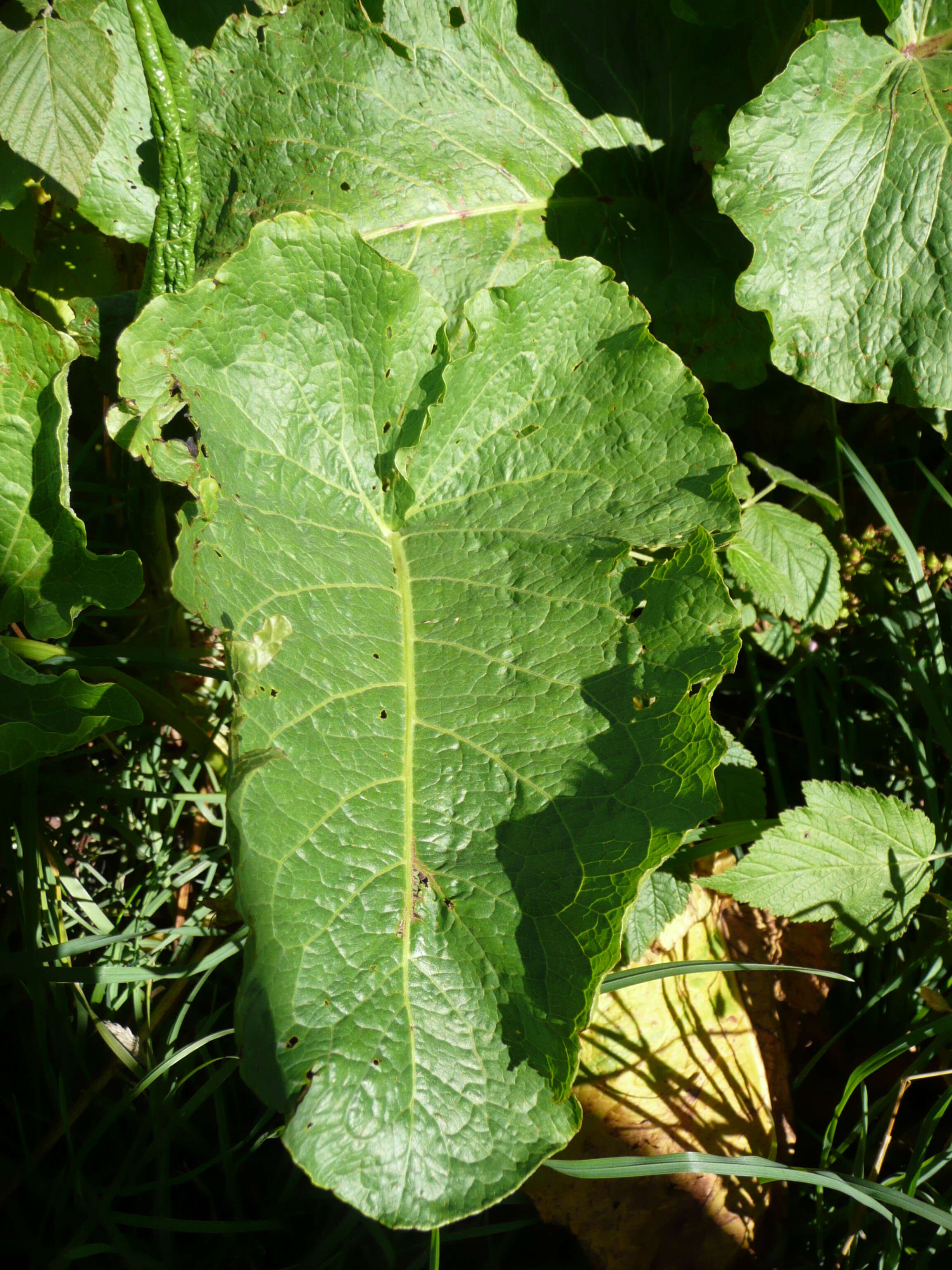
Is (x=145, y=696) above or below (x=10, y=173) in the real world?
below


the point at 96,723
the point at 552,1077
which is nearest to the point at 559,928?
the point at 552,1077

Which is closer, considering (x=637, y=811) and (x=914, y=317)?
(x=637, y=811)

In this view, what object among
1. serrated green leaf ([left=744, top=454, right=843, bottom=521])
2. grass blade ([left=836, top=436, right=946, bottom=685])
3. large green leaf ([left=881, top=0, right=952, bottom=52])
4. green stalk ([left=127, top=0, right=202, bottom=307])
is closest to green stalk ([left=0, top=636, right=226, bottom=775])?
green stalk ([left=127, top=0, right=202, bottom=307])

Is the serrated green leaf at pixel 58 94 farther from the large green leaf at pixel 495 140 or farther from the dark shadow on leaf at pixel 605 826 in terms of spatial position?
the dark shadow on leaf at pixel 605 826

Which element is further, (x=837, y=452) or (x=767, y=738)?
(x=837, y=452)

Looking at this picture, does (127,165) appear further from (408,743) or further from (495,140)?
(408,743)

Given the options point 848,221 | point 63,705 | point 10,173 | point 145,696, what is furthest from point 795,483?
point 10,173

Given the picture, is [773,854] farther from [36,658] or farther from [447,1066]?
[36,658]
